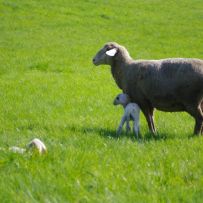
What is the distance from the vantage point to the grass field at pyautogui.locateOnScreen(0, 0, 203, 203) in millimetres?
5438

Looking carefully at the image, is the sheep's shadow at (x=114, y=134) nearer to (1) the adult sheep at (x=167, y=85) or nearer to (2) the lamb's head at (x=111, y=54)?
A: (1) the adult sheep at (x=167, y=85)

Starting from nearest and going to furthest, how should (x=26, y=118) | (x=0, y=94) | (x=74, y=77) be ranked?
(x=26, y=118) → (x=0, y=94) → (x=74, y=77)

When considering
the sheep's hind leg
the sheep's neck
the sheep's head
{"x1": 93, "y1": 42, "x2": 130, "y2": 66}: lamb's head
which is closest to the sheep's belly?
the sheep's hind leg

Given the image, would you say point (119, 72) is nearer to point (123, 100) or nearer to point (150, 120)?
point (123, 100)

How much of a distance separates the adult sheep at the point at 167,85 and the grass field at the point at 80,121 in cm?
52

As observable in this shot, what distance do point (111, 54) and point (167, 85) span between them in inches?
65.0

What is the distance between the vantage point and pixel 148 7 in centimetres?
3269

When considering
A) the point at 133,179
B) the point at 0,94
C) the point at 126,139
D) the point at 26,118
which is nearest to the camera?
the point at 133,179

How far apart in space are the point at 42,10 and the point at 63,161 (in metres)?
23.3

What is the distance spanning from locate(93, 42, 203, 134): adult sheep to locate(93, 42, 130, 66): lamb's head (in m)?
0.32

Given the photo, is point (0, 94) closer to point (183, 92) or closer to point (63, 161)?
point (183, 92)

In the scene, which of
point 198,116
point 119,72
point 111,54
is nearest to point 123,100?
point 119,72

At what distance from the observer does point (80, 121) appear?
33.1 feet

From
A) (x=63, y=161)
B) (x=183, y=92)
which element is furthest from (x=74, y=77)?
(x=63, y=161)
